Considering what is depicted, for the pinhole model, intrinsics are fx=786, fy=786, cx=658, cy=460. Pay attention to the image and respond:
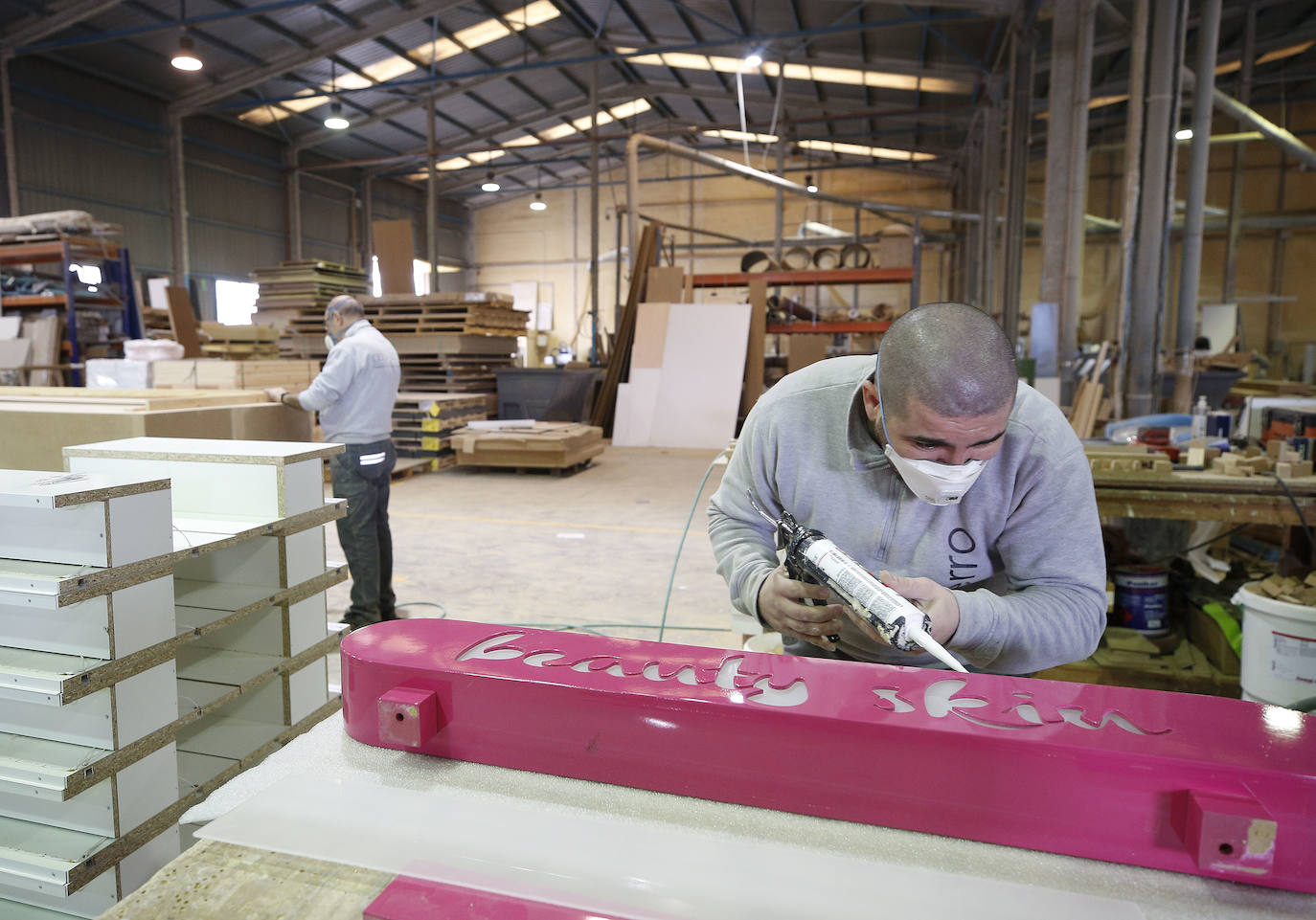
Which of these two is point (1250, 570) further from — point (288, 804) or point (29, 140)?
point (29, 140)

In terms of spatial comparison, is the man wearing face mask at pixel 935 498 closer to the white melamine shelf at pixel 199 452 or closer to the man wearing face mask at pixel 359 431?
the white melamine shelf at pixel 199 452

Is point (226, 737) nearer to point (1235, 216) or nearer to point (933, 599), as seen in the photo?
point (933, 599)

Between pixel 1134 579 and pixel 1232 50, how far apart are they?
14.7m

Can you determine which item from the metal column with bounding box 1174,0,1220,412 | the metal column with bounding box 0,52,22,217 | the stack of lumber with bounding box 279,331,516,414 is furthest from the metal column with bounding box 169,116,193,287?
the metal column with bounding box 1174,0,1220,412

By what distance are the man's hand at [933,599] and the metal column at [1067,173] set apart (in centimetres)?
682

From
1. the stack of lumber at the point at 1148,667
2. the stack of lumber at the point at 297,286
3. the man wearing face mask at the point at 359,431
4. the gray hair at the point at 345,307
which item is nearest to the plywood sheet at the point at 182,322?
the stack of lumber at the point at 297,286

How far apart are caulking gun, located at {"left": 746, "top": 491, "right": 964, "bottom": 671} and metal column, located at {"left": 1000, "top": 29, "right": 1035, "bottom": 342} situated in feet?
31.4

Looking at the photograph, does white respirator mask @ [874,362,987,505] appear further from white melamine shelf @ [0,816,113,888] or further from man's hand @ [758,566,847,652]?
white melamine shelf @ [0,816,113,888]

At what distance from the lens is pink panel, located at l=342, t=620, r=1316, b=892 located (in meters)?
1.00

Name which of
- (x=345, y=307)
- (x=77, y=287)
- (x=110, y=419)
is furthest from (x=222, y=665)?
(x=77, y=287)

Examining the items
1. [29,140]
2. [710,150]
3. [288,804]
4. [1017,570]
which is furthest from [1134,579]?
[710,150]

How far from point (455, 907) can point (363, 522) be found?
12.1 ft

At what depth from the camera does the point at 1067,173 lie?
765 centimetres

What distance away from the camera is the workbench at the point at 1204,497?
312 centimetres
